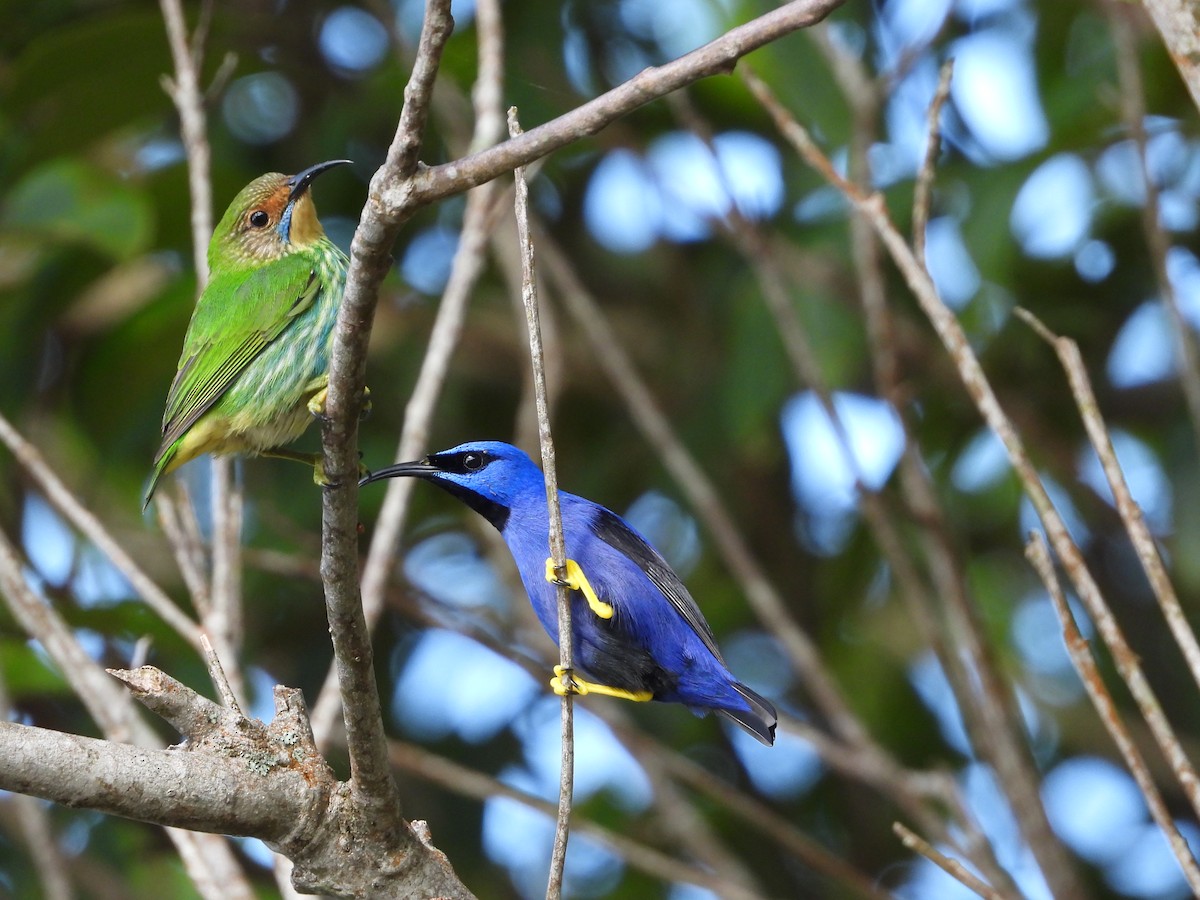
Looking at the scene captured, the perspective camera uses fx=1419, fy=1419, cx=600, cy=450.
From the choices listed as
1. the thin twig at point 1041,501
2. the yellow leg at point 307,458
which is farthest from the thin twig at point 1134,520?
the yellow leg at point 307,458

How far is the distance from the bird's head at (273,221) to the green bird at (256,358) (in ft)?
0.15

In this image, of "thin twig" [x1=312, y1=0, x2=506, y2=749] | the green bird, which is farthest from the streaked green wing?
"thin twig" [x1=312, y1=0, x2=506, y2=749]

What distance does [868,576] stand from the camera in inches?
242

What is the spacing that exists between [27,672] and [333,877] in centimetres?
286

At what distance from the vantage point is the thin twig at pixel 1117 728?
2.66 m

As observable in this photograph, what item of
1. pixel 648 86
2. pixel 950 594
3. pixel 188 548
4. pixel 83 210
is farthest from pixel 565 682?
pixel 83 210

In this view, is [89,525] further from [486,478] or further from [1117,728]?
[1117,728]

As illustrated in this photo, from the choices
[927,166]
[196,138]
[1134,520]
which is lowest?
[1134,520]

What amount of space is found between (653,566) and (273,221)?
1725mm

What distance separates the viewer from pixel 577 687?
9.77 feet

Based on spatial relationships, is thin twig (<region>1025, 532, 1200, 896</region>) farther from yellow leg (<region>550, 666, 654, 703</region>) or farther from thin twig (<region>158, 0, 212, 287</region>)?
thin twig (<region>158, 0, 212, 287</region>)

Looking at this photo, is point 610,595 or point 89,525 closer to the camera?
point 610,595

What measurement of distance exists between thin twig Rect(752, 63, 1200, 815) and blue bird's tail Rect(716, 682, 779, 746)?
0.71m

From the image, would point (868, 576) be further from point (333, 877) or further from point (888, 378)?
point (333, 877)
